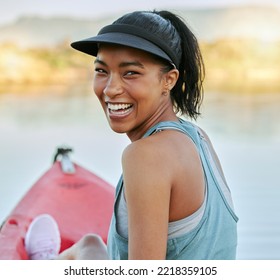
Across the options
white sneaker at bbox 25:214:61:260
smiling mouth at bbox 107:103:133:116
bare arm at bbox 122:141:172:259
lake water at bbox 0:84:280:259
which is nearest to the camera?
bare arm at bbox 122:141:172:259

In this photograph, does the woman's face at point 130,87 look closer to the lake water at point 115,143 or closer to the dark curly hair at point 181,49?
the dark curly hair at point 181,49

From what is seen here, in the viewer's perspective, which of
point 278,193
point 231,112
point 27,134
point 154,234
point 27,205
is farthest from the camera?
point 231,112

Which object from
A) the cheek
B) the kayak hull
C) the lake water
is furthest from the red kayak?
the cheek

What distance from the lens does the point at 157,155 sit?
94cm

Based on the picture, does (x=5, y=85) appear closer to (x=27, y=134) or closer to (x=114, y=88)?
(x=27, y=134)

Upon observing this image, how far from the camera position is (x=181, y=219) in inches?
38.3

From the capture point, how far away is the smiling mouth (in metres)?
1.03

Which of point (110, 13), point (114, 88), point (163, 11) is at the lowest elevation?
point (114, 88)

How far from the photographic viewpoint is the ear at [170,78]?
1.06 metres

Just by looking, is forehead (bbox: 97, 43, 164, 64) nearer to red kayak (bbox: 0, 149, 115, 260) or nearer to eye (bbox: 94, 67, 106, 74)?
eye (bbox: 94, 67, 106, 74)

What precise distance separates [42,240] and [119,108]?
0.72 metres

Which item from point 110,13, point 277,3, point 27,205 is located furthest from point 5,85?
point 27,205

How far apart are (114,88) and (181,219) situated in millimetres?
207

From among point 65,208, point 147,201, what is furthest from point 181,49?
point 65,208
